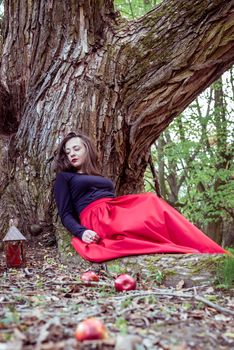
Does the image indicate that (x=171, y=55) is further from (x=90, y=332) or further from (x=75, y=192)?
(x=90, y=332)

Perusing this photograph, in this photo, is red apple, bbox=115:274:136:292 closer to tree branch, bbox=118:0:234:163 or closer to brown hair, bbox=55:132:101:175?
brown hair, bbox=55:132:101:175

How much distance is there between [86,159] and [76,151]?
0.14 meters

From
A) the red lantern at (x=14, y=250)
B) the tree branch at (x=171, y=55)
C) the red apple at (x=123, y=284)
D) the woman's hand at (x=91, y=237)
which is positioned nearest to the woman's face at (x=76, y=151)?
the tree branch at (x=171, y=55)

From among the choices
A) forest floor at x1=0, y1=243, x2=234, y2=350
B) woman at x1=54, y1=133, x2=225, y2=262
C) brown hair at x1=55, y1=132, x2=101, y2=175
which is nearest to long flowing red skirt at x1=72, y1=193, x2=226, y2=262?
woman at x1=54, y1=133, x2=225, y2=262

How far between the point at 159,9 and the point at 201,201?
569 centimetres

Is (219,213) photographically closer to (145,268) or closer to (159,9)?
(159,9)

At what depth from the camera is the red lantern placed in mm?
3506

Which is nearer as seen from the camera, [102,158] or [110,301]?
[110,301]

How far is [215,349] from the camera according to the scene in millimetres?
1695

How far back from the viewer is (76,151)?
3.99 meters

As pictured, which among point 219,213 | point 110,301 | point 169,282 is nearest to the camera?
point 110,301

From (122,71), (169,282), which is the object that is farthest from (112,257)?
(122,71)

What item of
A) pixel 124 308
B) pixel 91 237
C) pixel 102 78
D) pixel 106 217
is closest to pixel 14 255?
pixel 91 237

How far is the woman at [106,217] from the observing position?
345cm
